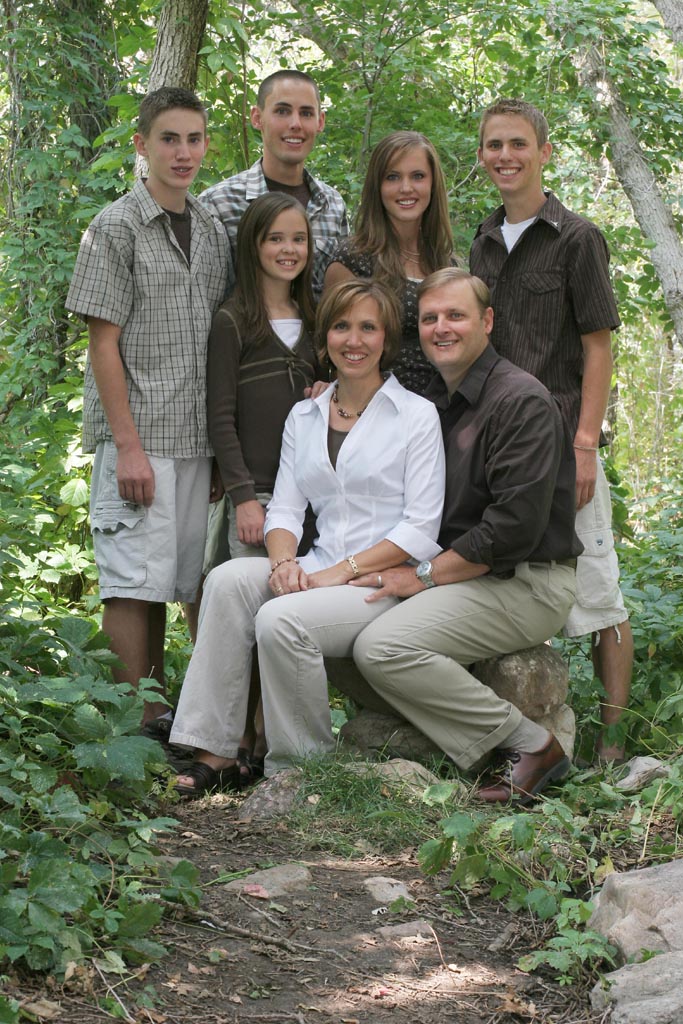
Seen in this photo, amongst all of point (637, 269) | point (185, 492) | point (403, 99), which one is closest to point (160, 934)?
point (185, 492)

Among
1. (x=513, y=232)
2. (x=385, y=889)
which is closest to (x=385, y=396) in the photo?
(x=513, y=232)

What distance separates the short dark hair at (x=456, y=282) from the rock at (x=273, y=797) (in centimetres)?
171

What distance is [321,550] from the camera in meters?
4.10

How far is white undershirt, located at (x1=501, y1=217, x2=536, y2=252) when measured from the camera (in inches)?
165

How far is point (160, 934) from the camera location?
279cm

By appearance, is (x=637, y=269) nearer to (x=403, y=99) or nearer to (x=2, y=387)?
(x=403, y=99)

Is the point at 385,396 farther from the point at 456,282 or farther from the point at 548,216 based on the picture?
the point at 548,216

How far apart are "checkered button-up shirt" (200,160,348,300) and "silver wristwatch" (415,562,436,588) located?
4.01ft

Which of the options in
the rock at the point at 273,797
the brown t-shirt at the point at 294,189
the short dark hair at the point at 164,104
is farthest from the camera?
the brown t-shirt at the point at 294,189

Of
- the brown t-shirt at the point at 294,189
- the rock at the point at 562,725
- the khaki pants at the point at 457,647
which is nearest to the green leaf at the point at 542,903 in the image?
the khaki pants at the point at 457,647

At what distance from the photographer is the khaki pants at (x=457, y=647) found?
12.4 ft

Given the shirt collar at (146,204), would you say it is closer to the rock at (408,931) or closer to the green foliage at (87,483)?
the green foliage at (87,483)

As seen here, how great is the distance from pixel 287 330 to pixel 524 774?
5.95ft

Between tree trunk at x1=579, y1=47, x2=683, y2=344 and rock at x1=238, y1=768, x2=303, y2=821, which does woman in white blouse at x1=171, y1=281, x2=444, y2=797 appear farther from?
tree trunk at x1=579, y1=47, x2=683, y2=344
